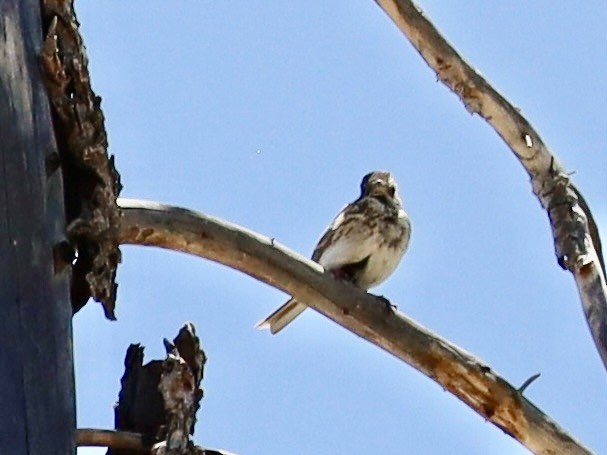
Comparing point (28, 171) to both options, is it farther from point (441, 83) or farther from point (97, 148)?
point (441, 83)

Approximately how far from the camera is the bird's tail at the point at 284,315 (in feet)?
24.2

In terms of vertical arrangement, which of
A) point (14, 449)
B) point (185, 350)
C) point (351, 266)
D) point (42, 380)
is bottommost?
point (14, 449)

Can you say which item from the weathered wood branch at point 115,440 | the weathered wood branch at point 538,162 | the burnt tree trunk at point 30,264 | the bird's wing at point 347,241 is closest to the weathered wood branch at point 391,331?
the weathered wood branch at point 538,162

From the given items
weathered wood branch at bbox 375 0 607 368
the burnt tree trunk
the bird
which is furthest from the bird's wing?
the burnt tree trunk

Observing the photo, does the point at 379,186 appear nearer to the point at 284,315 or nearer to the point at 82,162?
the point at 284,315

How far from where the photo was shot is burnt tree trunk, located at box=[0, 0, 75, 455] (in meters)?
2.23

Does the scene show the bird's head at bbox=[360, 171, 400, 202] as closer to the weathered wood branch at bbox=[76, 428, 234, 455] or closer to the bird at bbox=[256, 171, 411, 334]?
the bird at bbox=[256, 171, 411, 334]

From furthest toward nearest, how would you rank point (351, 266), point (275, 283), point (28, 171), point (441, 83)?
1. point (351, 266)
2. point (441, 83)
3. point (275, 283)
4. point (28, 171)

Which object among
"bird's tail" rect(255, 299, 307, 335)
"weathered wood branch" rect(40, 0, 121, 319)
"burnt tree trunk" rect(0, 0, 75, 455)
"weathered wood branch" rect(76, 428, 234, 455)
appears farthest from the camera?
"bird's tail" rect(255, 299, 307, 335)

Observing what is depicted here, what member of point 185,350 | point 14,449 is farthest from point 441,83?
point 14,449

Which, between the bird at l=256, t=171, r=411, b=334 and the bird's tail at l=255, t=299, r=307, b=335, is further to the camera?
the bird at l=256, t=171, r=411, b=334

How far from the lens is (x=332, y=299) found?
4.92 meters

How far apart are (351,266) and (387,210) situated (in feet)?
1.27

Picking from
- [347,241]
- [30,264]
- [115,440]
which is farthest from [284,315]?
[30,264]
